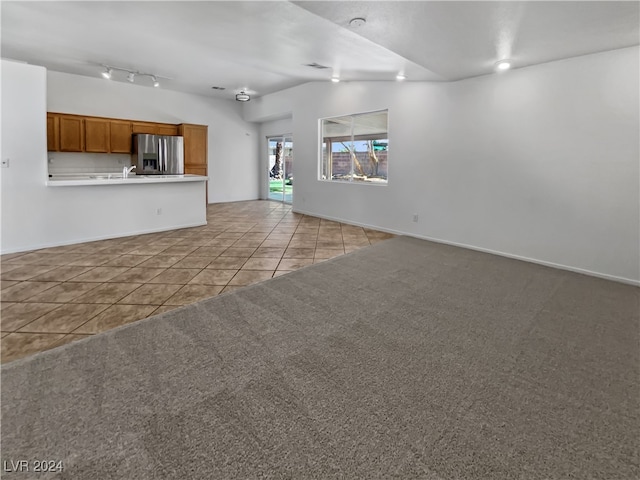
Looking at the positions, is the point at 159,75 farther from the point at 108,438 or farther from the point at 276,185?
the point at 108,438

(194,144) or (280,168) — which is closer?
(194,144)

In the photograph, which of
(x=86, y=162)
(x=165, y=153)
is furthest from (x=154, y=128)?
(x=86, y=162)

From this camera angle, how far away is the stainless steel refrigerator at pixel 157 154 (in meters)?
7.92

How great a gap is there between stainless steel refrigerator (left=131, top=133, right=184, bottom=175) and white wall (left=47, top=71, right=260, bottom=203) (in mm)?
795

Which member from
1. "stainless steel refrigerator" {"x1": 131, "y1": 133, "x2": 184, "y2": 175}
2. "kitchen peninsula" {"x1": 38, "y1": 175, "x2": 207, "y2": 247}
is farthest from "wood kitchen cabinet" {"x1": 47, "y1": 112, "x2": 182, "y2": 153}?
"kitchen peninsula" {"x1": 38, "y1": 175, "x2": 207, "y2": 247}

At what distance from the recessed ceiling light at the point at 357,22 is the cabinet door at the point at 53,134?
22.1ft

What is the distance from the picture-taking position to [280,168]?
35.9ft

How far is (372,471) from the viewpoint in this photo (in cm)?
135

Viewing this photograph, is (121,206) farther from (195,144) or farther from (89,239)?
(195,144)

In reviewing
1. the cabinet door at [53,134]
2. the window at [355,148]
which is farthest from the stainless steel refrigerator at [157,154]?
the window at [355,148]

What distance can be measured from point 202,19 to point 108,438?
4523mm

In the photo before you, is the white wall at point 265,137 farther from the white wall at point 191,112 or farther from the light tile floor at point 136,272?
the light tile floor at point 136,272

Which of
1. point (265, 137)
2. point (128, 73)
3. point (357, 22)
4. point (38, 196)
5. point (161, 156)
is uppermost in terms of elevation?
point (128, 73)

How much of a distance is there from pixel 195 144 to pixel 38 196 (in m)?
4.92
